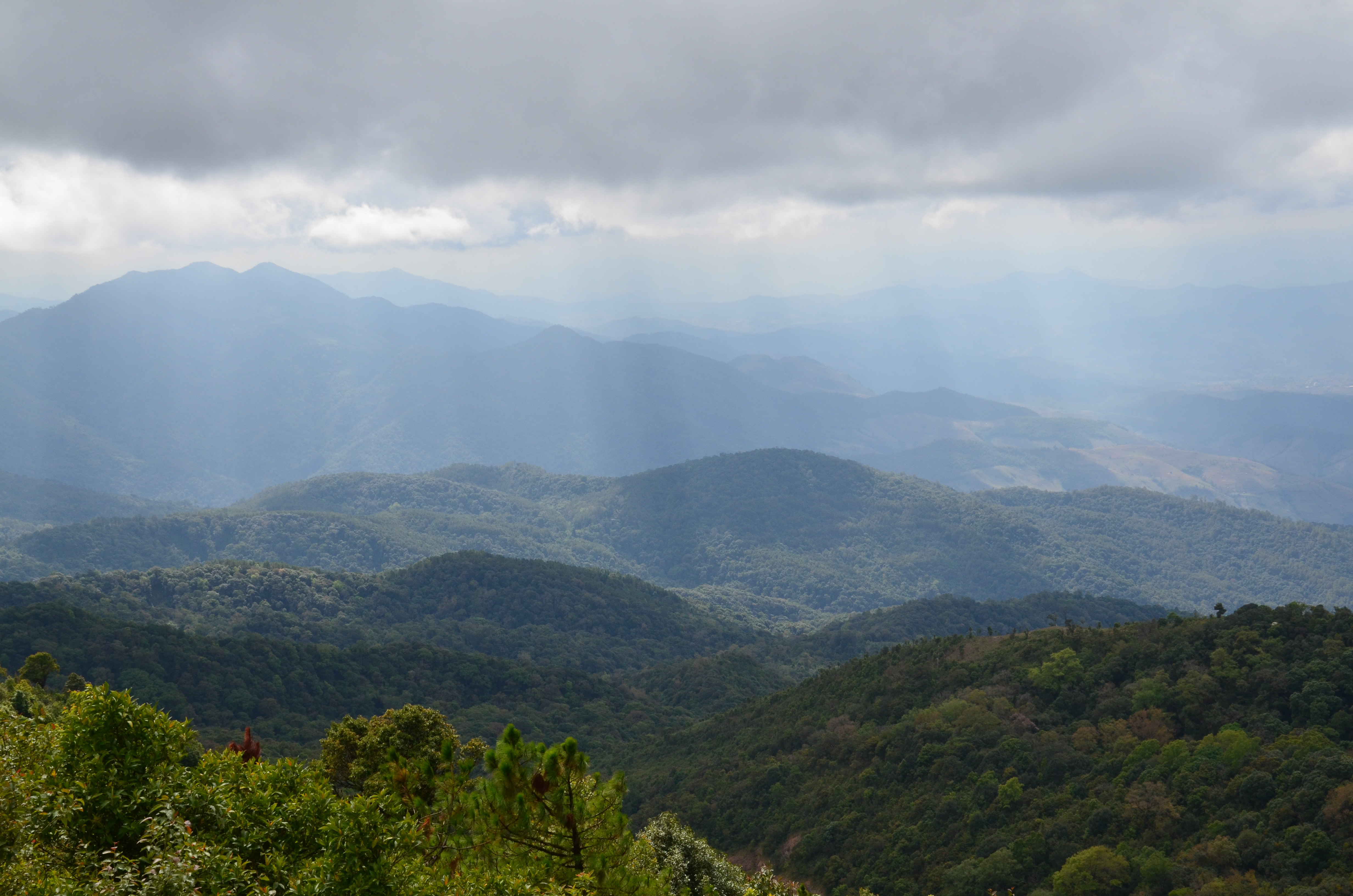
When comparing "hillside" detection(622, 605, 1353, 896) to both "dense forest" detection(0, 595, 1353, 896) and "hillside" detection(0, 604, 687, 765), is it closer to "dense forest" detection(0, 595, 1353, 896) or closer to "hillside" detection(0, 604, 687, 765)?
"dense forest" detection(0, 595, 1353, 896)

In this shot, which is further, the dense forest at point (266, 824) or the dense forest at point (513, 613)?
the dense forest at point (513, 613)

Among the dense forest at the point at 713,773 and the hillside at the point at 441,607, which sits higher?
the dense forest at the point at 713,773

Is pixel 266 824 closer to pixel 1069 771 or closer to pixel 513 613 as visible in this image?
pixel 1069 771

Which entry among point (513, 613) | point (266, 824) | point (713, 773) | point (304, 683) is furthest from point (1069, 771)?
point (513, 613)

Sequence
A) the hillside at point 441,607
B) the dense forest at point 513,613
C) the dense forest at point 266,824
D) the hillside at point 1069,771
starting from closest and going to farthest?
the dense forest at point 266,824, the hillside at point 1069,771, the hillside at point 441,607, the dense forest at point 513,613

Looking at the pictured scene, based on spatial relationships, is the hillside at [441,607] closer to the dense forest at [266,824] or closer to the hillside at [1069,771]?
the hillside at [1069,771]

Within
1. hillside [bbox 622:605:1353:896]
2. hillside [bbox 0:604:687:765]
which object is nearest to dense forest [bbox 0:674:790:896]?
hillside [bbox 622:605:1353:896]

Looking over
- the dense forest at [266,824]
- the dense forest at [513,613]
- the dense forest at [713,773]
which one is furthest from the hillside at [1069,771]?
the dense forest at [513,613]

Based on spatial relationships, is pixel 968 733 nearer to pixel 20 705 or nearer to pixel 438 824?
pixel 438 824
